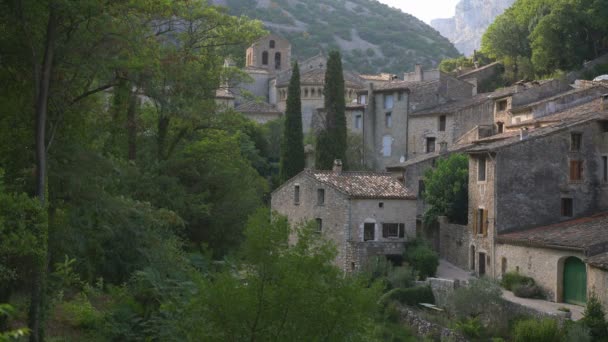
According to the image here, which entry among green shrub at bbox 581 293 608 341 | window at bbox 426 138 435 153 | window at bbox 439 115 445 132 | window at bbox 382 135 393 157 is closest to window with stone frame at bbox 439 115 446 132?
window at bbox 439 115 445 132

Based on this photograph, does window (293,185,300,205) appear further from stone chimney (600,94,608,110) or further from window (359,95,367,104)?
window (359,95,367,104)

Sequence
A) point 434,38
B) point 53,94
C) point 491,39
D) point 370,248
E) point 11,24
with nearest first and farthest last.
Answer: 1. point 11,24
2. point 53,94
3. point 370,248
4. point 491,39
5. point 434,38

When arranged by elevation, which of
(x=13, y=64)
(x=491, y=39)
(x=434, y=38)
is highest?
(x=434, y=38)

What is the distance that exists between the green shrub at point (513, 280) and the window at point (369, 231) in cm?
806

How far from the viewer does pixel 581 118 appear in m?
40.3

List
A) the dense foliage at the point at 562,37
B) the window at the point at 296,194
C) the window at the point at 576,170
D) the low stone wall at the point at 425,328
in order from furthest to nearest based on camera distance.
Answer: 1. the dense foliage at the point at 562,37
2. the window at the point at 296,194
3. the window at the point at 576,170
4. the low stone wall at the point at 425,328

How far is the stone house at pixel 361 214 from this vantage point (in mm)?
42250

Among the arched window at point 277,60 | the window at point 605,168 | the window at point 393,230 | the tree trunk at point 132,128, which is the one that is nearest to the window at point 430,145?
the window at point 393,230

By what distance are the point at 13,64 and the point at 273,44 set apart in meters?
78.5

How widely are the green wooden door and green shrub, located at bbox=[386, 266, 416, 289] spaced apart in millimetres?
7378

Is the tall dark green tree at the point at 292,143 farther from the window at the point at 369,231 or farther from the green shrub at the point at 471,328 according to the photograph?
the green shrub at the point at 471,328

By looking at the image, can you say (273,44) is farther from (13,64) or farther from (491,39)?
(13,64)

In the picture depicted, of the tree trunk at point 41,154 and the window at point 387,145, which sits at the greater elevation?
the window at point 387,145

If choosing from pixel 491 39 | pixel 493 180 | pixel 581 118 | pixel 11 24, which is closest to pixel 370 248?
pixel 493 180
